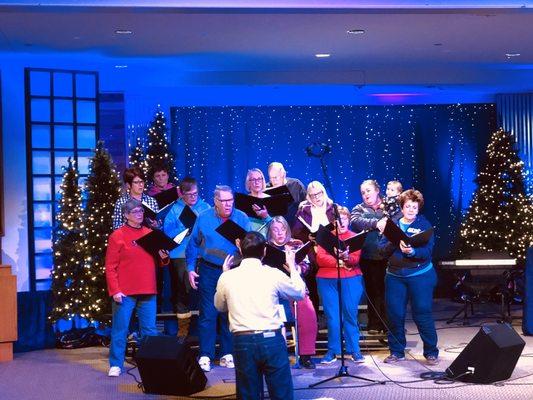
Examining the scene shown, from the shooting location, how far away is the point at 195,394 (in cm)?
808

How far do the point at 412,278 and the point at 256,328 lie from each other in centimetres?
304

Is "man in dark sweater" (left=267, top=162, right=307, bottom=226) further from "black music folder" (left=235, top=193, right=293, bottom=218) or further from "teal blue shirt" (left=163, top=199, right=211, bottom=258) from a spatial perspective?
"teal blue shirt" (left=163, top=199, right=211, bottom=258)

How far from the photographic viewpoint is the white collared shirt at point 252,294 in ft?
20.7

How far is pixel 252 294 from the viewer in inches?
251

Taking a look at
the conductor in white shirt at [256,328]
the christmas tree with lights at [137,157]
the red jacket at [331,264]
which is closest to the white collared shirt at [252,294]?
the conductor in white shirt at [256,328]

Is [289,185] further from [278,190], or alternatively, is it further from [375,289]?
[375,289]

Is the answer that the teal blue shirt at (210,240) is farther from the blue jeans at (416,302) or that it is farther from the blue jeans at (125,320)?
the blue jeans at (416,302)

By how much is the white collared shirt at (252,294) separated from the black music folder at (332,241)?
84.6 inches

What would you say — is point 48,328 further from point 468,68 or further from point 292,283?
point 468,68

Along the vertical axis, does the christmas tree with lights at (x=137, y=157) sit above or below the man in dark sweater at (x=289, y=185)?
above

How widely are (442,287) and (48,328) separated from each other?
22.7 feet

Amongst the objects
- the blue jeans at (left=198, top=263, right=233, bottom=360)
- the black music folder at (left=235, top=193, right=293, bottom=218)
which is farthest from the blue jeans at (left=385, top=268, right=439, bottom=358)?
the blue jeans at (left=198, top=263, right=233, bottom=360)

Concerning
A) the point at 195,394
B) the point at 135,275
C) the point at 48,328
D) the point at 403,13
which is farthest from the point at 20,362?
the point at 403,13

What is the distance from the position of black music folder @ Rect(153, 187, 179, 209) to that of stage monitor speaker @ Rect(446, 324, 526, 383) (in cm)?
348
